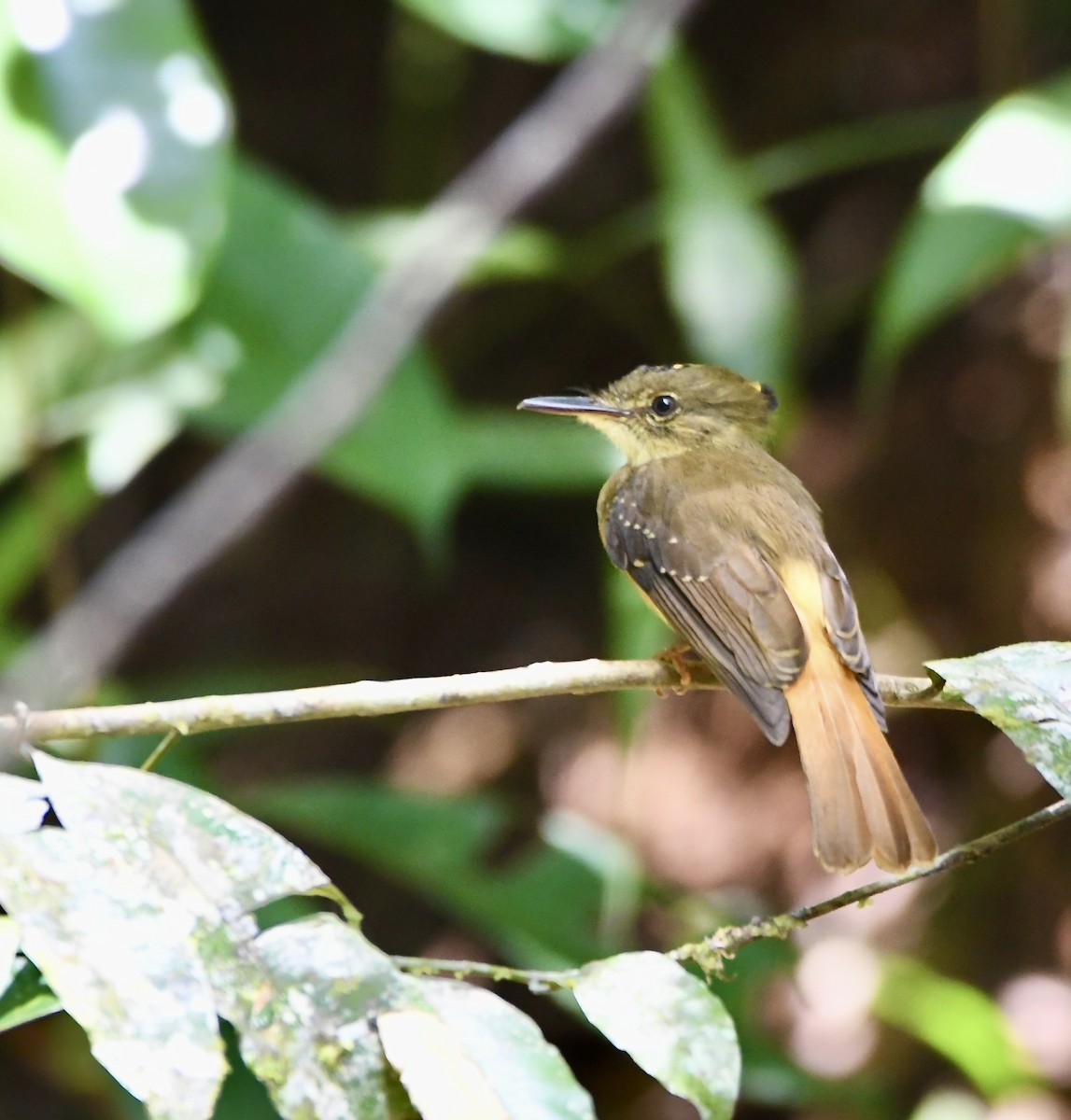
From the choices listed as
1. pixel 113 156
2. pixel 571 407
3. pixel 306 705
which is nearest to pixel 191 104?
pixel 113 156

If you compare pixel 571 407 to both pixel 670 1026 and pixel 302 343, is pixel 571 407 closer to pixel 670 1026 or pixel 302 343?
pixel 302 343

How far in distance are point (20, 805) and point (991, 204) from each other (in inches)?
80.0

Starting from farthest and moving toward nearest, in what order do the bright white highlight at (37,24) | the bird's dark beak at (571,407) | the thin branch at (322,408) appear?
the bird's dark beak at (571,407), the bright white highlight at (37,24), the thin branch at (322,408)

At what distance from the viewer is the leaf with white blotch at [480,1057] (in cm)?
111

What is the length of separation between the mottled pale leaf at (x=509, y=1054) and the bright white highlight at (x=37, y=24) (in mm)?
1554

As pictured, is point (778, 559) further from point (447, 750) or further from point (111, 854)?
point (447, 750)

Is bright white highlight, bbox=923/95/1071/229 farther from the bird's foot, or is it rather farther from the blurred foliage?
the bird's foot

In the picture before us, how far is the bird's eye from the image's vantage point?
105 inches

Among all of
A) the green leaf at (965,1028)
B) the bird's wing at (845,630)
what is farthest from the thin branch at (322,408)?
the green leaf at (965,1028)

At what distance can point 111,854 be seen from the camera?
1.19 m

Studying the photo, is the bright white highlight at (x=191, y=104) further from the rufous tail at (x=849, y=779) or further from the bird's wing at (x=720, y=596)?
the rufous tail at (x=849, y=779)

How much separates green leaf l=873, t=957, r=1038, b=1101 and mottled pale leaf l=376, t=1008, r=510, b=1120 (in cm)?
250

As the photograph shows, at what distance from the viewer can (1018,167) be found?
102 inches

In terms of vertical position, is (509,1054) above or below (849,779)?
below
